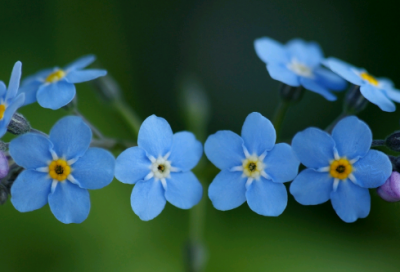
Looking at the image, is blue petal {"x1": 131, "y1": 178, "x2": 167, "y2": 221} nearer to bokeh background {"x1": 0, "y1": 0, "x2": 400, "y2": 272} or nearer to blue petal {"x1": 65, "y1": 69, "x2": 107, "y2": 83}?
blue petal {"x1": 65, "y1": 69, "x2": 107, "y2": 83}

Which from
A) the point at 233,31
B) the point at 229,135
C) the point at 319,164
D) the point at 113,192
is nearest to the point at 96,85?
the point at 113,192

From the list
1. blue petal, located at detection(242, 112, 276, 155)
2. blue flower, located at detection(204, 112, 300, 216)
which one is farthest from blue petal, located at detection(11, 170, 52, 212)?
blue petal, located at detection(242, 112, 276, 155)

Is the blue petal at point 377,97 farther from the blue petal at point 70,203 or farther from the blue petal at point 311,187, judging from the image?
the blue petal at point 70,203

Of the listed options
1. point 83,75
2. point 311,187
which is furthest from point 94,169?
point 311,187

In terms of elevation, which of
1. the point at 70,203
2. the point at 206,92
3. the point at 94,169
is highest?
the point at 206,92

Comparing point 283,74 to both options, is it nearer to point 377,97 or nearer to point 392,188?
point 377,97

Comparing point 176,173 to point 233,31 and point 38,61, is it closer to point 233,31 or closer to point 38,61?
point 38,61

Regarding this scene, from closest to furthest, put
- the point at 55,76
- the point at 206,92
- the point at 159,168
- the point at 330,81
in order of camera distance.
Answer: the point at 159,168, the point at 55,76, the point at 330,81, the point at 206,92
